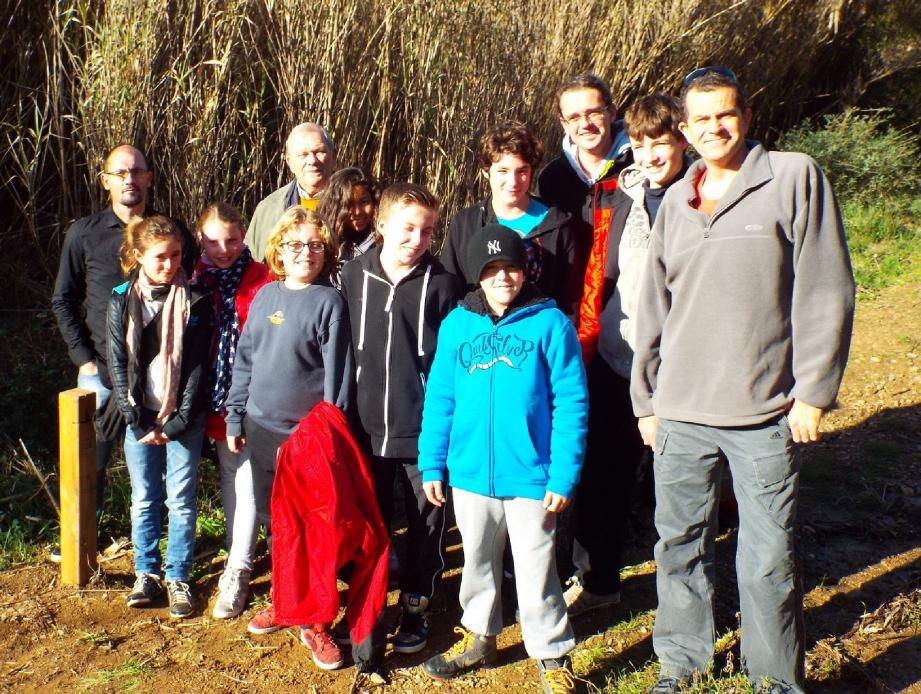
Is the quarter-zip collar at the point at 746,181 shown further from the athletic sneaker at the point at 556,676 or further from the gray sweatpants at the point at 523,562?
the athletic sneaker at the point at 556,676

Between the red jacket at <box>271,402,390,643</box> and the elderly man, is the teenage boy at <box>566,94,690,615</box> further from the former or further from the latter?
the elderly man

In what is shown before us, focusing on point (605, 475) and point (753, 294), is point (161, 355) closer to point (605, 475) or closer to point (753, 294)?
point (605, 475)

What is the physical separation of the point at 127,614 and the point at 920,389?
18.5 feet

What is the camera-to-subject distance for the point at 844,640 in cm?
363

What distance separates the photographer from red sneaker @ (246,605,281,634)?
3.70m

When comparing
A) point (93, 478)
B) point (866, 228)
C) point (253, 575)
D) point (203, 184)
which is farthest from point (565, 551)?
point (866, 228)

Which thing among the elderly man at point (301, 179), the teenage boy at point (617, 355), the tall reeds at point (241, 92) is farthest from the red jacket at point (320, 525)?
the tall reeds at point (241, 92)

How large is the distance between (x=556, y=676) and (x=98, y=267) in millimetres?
2717

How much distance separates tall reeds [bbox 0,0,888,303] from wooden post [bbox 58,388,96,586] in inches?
75.1

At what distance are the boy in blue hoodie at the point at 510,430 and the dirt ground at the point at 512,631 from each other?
43cm

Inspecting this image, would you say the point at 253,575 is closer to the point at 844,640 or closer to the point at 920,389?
the point at 844,640

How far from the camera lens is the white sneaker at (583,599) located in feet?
12.5

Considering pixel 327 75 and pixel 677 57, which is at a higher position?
pixel 677 57

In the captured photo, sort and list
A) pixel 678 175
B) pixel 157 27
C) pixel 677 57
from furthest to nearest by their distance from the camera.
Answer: pixel 677 57, pixel 157 27, pixel 678 175
